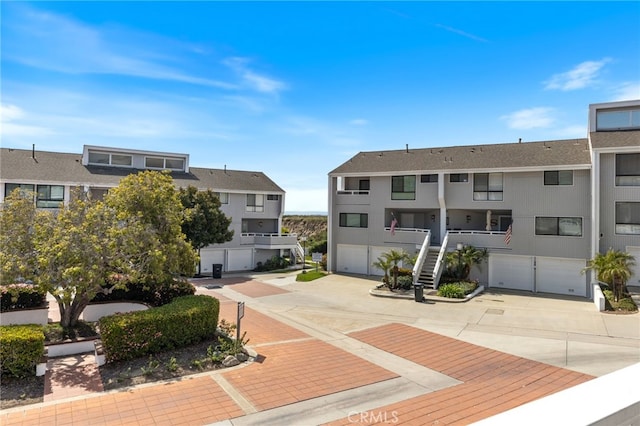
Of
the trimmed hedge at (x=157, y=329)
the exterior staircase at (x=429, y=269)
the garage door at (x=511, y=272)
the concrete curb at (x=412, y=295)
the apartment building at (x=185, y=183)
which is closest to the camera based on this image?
the trimmed hedge at (x=157, y=329)

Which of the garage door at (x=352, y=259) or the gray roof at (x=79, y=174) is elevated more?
the gray roof at (x=79, y=174)

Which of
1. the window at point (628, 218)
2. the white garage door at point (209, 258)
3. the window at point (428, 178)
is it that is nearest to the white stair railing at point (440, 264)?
the window at point (428, 178)

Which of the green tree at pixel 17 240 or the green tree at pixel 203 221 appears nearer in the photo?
the green tree at pixel 17 240

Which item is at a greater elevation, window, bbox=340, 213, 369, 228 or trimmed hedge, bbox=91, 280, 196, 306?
window, bbox=340, 213, 369, 228

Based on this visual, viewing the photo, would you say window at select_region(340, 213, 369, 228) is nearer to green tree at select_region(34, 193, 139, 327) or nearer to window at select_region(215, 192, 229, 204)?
window at select_region(215, 192, 229, 204)

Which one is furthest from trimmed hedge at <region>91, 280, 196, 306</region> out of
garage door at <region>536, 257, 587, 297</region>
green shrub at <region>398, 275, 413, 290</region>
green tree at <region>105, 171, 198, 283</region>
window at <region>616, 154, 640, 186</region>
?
window at <region>616, 154, 640, 186</region>

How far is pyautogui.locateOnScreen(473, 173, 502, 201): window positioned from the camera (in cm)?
2725

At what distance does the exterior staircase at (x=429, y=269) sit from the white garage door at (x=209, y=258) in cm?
1690

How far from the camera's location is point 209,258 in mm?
34031

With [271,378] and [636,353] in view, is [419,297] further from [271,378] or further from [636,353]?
[271,378]

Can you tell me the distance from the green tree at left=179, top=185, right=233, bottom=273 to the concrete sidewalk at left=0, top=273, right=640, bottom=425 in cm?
916

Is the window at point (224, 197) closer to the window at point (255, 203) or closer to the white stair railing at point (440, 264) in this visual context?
the window at point (255, 203)

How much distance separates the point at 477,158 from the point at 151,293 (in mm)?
22650

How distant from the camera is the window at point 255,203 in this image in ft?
123
